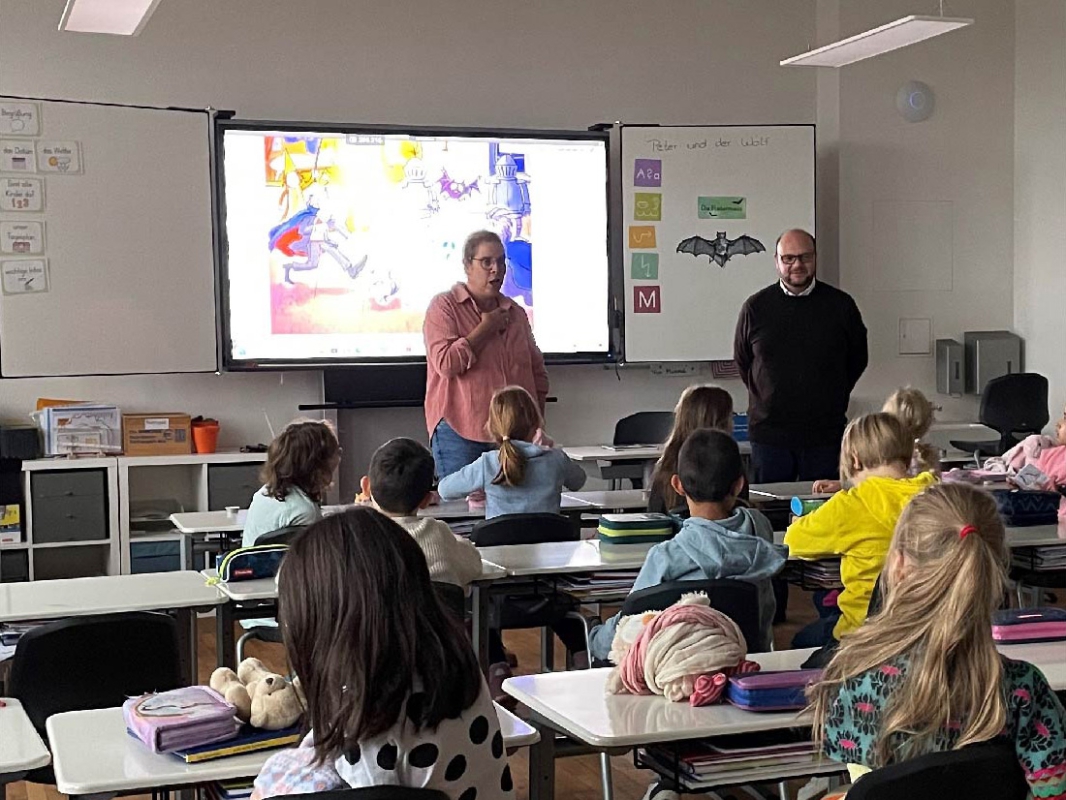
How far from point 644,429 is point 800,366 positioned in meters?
1.48

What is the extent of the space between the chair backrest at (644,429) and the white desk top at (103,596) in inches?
154

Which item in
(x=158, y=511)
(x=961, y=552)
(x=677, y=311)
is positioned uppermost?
(x=677, y=311)

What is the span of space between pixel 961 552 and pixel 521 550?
238 centimetres

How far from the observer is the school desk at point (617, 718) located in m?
2.39

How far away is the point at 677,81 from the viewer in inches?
323

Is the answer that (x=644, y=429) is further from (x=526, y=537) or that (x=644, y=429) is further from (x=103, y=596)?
(x=103, y=596)

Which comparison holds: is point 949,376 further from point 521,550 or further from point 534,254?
point 521,550

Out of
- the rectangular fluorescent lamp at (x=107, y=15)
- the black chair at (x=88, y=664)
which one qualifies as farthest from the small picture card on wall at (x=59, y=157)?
the black chair at (x=88, y=664)

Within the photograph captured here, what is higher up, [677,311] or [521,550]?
[677,311]

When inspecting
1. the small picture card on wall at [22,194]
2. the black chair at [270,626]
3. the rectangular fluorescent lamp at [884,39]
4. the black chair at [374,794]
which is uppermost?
the rectangular fluorescent lamp at [884,39]

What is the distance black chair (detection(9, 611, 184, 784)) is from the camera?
10.1 ft

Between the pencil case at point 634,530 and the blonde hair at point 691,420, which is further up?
the blonde hair at point 691,420

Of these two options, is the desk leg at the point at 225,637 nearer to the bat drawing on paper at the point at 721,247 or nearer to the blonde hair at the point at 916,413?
the blonde hair at the point at 916,413

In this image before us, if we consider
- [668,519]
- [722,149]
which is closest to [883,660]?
[668,519]
